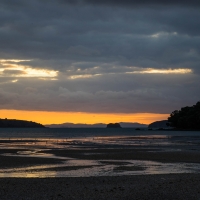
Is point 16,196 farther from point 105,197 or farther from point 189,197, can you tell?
point 189,197

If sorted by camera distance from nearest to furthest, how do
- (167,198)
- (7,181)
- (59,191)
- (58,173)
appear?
(167,198)
(59,191)
(7,181)
(58,173)

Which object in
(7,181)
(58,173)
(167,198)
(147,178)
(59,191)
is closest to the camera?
(167,198)

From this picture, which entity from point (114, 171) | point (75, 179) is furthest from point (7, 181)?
point (114, 171)

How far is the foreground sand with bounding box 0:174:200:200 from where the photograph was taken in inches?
742

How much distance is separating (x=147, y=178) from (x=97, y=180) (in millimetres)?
3326

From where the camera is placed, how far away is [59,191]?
20.0 meters

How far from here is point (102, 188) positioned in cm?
2103

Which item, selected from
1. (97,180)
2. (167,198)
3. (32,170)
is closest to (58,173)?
(32,170)

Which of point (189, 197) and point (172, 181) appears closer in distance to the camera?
point (189, 197)

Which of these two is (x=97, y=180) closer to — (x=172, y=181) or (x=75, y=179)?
(x=75, y=179)

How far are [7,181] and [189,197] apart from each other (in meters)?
10.9

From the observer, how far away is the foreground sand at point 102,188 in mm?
18859

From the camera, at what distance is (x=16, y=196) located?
18625mm

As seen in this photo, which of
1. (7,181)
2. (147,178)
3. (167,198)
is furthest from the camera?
(147,178)
